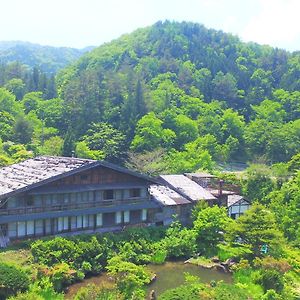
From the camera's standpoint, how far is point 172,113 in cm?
7725

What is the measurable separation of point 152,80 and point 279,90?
31586mm

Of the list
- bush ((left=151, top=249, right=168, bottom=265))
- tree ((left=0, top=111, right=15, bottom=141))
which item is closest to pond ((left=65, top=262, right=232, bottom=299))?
bush ((left=151, top=249, right=168, bottom=265))

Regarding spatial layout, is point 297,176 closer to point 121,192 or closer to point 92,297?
point 121,192

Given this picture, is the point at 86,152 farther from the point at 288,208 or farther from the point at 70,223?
the point at 288,208

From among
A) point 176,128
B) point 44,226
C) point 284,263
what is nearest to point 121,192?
point 44,226

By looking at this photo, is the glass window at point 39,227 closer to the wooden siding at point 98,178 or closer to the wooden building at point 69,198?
the wooden building at point 69,198

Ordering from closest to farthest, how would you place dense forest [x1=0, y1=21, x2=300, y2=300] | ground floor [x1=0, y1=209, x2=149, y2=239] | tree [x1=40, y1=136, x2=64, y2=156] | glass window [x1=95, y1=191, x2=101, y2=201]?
dense forest [x1=0, y1=21, x2=300, y2=300], ground floor [x1=0, y1=209, x2=149, y2=239], glass window [x1=95, y1=191, x2=101, y2=201], tree [x1=40, y1=136, x2=64, y2=156]

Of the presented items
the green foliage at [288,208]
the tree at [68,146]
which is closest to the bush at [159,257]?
the green foliage at [288,208]

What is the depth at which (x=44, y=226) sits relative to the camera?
3042 centimetres

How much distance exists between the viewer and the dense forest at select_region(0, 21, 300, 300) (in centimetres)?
2569

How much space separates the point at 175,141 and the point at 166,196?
34040mm

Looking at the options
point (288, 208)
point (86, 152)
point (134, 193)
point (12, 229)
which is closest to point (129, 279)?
point (12, 229)

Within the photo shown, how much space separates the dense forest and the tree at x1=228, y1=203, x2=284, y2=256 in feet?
0.25

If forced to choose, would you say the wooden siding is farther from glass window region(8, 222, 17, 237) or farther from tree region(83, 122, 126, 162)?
tree region(83, 122, 126, 162)
